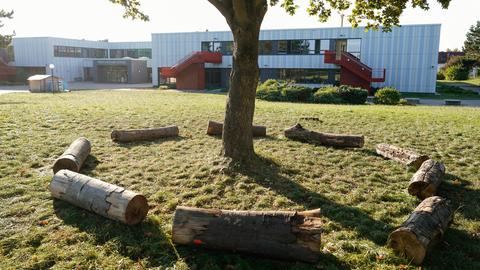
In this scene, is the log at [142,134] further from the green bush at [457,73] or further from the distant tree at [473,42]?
the green bush at [457,73]

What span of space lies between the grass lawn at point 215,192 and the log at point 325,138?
0.25m

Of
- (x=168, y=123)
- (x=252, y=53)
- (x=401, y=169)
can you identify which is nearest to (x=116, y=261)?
(x=252, y=53)

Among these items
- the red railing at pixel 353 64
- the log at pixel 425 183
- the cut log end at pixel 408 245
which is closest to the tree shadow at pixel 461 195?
the log at pixel 425 183

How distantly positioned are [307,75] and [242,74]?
30.7 m

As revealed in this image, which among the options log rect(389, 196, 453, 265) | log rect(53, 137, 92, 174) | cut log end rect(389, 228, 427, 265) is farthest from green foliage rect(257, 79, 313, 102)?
cut log end rect(389, 228, 427, 265)

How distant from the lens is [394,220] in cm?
548

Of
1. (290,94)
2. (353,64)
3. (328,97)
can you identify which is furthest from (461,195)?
(353,64)

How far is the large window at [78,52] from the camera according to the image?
53662mm

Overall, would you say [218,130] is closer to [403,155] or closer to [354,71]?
[403,155]

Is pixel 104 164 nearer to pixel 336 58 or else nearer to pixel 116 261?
pixel 116 261

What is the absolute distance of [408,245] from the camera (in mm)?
4430

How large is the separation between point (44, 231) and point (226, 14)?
491 cm

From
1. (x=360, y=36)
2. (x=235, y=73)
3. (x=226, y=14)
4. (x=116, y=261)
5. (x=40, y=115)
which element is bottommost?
(x=116, y=261)

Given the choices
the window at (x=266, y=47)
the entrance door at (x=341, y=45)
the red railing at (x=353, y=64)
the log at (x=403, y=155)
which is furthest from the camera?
the window at (x=266, y=47)
